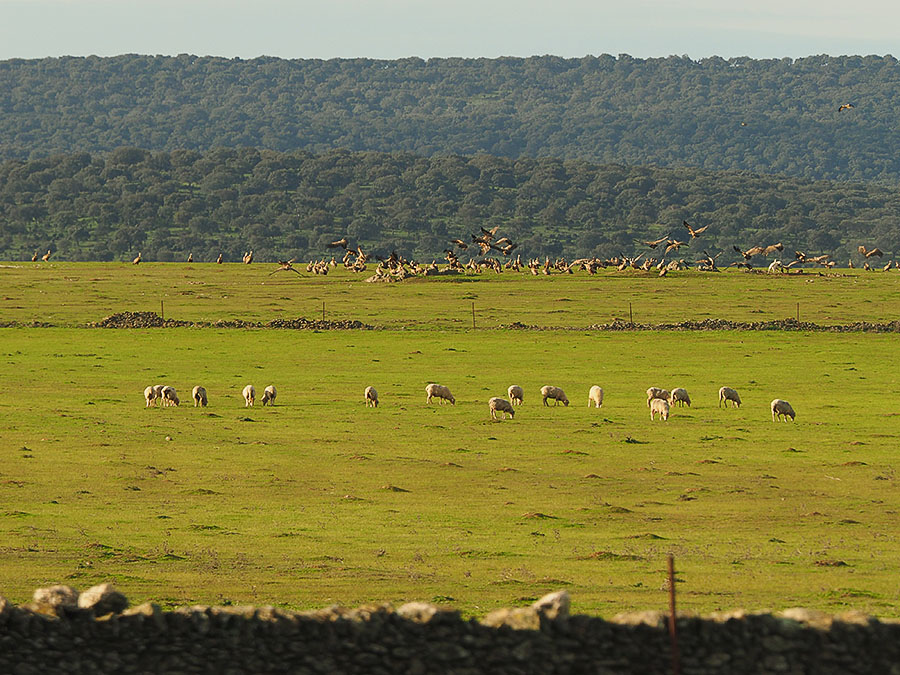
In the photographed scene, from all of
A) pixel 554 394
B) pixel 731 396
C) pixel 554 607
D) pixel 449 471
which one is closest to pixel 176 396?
pixel 554 394

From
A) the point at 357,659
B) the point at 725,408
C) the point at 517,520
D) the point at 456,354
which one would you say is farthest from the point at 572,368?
the point at 357,659

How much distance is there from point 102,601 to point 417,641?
278 centimetres

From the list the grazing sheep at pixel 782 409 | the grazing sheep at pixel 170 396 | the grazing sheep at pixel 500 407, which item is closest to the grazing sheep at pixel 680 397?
the grazing sheep at pixel 782 409

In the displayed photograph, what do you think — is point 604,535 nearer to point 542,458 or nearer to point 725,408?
point 542,458

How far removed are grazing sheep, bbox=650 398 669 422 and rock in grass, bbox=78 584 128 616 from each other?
29248 mm

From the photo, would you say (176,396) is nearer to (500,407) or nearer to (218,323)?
(500,407)

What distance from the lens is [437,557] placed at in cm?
2297

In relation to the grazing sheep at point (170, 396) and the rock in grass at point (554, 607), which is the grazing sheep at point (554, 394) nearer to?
the grazing sheep at point (170, 396)

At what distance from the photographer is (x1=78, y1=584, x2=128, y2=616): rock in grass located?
41.1 ft

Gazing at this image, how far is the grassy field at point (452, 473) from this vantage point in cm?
2136

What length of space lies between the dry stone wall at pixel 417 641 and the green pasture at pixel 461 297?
59079 millimetres

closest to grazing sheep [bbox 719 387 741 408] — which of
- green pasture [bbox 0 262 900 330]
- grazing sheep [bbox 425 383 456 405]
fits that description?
grazing sheep [bbox 425 383 456 405]

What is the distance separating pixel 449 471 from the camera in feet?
105

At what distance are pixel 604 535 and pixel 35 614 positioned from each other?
14.3 m
